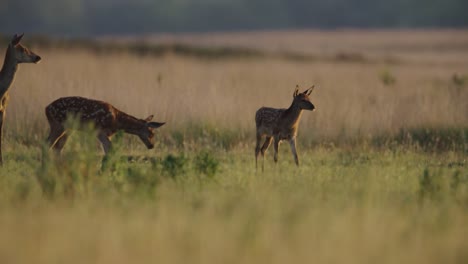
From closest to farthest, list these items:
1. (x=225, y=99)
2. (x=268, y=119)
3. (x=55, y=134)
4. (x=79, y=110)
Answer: (x=79, y=110) < (x=55, y=134) < (x=268, y=119) < (x=225, y=99)

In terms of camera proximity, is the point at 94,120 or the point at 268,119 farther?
the point at 268,119

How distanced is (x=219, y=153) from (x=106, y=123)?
2268mm

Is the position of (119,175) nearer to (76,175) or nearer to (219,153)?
(76,175)

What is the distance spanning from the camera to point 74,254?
21.4ft

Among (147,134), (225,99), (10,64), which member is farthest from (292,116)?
(225,99)

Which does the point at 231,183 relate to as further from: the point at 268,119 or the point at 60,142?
the point at 60,142

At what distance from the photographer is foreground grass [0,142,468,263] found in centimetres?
669

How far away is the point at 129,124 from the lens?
41.4 ft

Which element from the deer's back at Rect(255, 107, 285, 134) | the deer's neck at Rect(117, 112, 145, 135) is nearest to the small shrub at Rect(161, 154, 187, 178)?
the deer's neck at Rect(117, 112, 145, 135)

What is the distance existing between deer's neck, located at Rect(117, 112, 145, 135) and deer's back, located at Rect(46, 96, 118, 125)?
25cm

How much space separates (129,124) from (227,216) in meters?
5.09

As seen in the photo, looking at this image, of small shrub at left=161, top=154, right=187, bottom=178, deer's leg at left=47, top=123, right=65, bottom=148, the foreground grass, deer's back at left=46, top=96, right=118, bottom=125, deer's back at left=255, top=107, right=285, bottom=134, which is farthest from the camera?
deer's back at left=255, top=107, right=285, bottom=134

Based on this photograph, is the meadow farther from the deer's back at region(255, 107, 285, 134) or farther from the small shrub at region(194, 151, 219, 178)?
the deer's back at region(255, 107, 285, 134)

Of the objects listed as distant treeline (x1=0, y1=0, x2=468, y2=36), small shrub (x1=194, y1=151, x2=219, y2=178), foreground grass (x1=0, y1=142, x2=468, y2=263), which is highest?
distant treeline (x1=0, y1=0, x2=468, y2=36)
